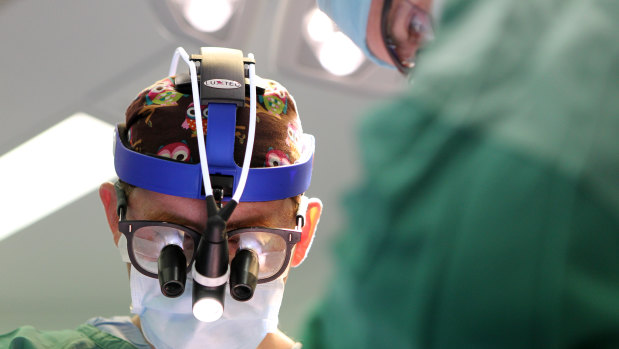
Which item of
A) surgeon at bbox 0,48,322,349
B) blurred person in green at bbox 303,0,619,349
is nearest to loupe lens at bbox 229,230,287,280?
surgeon at bbox 0,48,322,349

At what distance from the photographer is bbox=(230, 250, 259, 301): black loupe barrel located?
47.1 inches

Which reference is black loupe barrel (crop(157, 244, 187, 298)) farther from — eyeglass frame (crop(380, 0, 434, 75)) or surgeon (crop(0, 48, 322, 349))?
eyeglass frame (crop(380, 0, 434, 75))

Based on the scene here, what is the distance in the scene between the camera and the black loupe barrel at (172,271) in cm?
120

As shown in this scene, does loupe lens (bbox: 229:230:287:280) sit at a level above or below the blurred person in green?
below

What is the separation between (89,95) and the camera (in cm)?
234

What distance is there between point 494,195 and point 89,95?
7.39 feet

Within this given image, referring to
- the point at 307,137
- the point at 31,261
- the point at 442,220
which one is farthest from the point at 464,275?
the point at 31,261

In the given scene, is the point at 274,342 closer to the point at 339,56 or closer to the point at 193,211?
the point at 193,211

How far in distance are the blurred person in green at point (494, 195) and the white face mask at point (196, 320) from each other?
1.05 metres

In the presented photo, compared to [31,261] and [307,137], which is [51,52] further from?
[307,137]

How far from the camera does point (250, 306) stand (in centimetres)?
137

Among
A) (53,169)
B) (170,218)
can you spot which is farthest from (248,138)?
(53,169)

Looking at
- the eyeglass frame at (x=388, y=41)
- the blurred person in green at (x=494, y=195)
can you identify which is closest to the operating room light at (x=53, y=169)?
the eyeglass frame at (x=388, y=41)

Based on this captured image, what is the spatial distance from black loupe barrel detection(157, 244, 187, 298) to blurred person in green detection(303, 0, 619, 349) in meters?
0.91
